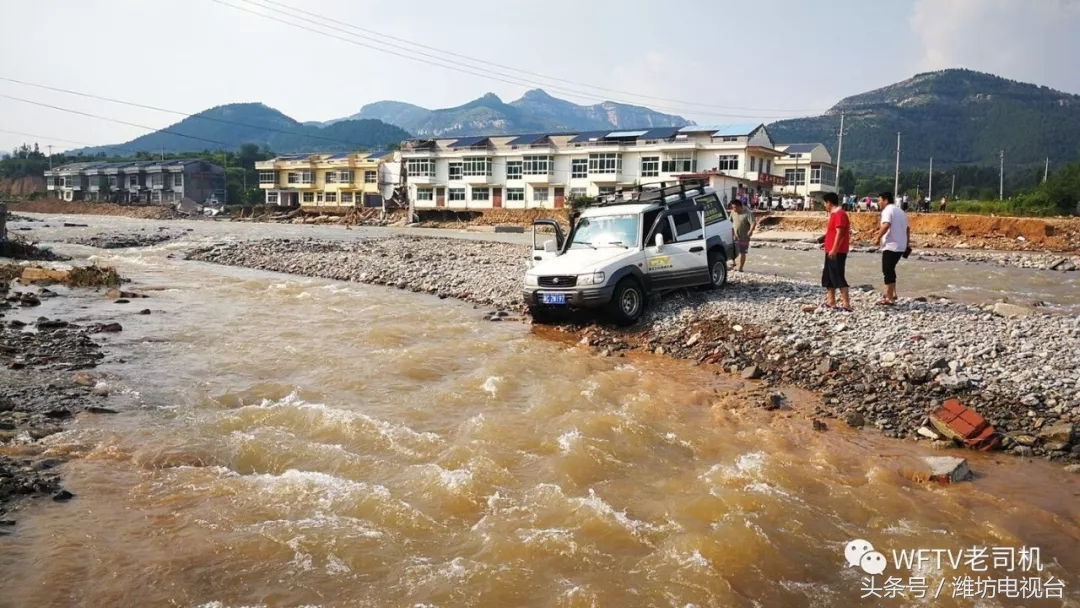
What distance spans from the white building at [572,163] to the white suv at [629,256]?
1834 inches

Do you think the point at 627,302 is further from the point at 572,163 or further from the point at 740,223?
the point at 572,163

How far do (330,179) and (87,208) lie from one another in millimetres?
30204

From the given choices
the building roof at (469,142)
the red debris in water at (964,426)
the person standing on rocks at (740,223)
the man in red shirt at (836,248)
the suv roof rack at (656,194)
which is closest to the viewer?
the red debris in water at (964,426)

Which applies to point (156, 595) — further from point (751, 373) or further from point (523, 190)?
point (523, 190)

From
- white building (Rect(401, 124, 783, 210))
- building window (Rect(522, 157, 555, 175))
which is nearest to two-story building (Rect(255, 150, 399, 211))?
white building (Rect(401, 124, 783, 210))

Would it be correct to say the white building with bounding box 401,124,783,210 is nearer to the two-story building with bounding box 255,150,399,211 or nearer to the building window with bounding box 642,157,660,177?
the building window with bounding box 642,157,660,177

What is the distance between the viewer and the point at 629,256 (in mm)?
12570

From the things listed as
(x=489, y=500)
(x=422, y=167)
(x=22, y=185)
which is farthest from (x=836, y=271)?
(x=22, y=185)

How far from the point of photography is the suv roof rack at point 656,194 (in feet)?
44.9

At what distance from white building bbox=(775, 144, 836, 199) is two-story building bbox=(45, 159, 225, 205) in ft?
254

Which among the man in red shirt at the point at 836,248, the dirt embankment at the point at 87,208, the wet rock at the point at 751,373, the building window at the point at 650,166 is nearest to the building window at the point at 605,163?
the building window at the point at 650,166

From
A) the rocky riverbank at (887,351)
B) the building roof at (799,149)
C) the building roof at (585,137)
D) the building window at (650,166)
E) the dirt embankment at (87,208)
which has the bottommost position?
the rocky riverbank at (887,351)

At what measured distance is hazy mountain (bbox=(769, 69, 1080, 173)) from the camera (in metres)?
153

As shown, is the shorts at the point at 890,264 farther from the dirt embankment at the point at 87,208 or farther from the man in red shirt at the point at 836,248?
the dirt embankment at the point at 87,208
